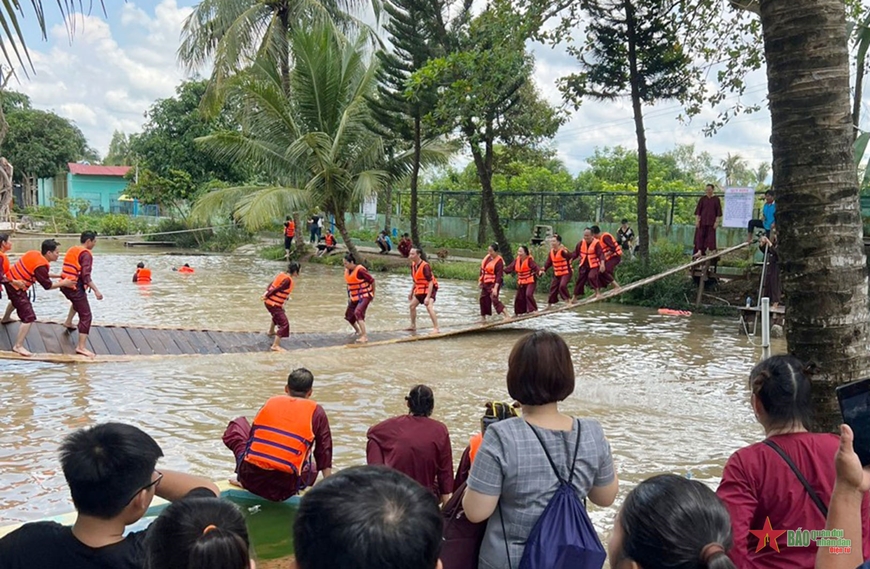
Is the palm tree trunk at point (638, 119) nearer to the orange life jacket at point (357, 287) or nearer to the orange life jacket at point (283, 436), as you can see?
the orange life jacket at point (357, 287)

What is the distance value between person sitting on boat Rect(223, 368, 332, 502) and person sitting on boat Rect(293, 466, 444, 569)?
2.90 m

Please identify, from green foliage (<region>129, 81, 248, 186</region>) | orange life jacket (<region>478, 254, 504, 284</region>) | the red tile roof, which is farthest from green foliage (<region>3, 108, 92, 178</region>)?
orange life jacket (<region>478, 254, 504, 284</region>)

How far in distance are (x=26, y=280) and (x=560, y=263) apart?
8.51 metres

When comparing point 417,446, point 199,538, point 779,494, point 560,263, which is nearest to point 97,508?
point 199,538

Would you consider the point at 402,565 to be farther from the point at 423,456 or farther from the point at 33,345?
the point at 33,345

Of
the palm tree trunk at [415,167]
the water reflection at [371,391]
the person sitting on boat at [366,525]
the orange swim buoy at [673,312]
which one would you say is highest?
the palm tree trunk at [415,167]

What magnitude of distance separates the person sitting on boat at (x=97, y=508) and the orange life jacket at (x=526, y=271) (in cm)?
1093

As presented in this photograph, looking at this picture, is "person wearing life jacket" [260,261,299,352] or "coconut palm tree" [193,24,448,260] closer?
"person wearing life jacket" [260,261,299,352]

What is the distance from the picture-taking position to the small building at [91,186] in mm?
46906

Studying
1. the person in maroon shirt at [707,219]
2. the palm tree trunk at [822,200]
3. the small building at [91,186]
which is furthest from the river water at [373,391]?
the small building at [91,186]

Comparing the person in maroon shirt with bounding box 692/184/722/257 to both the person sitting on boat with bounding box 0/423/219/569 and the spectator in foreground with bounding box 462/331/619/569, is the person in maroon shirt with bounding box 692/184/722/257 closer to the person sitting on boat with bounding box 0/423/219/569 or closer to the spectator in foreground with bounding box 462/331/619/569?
the spectator in foreground with bounding box 462/331/619/569

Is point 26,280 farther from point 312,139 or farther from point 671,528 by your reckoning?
point 312,139

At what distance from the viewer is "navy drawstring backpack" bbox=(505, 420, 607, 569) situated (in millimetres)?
2107

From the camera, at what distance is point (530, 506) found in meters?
2.20
